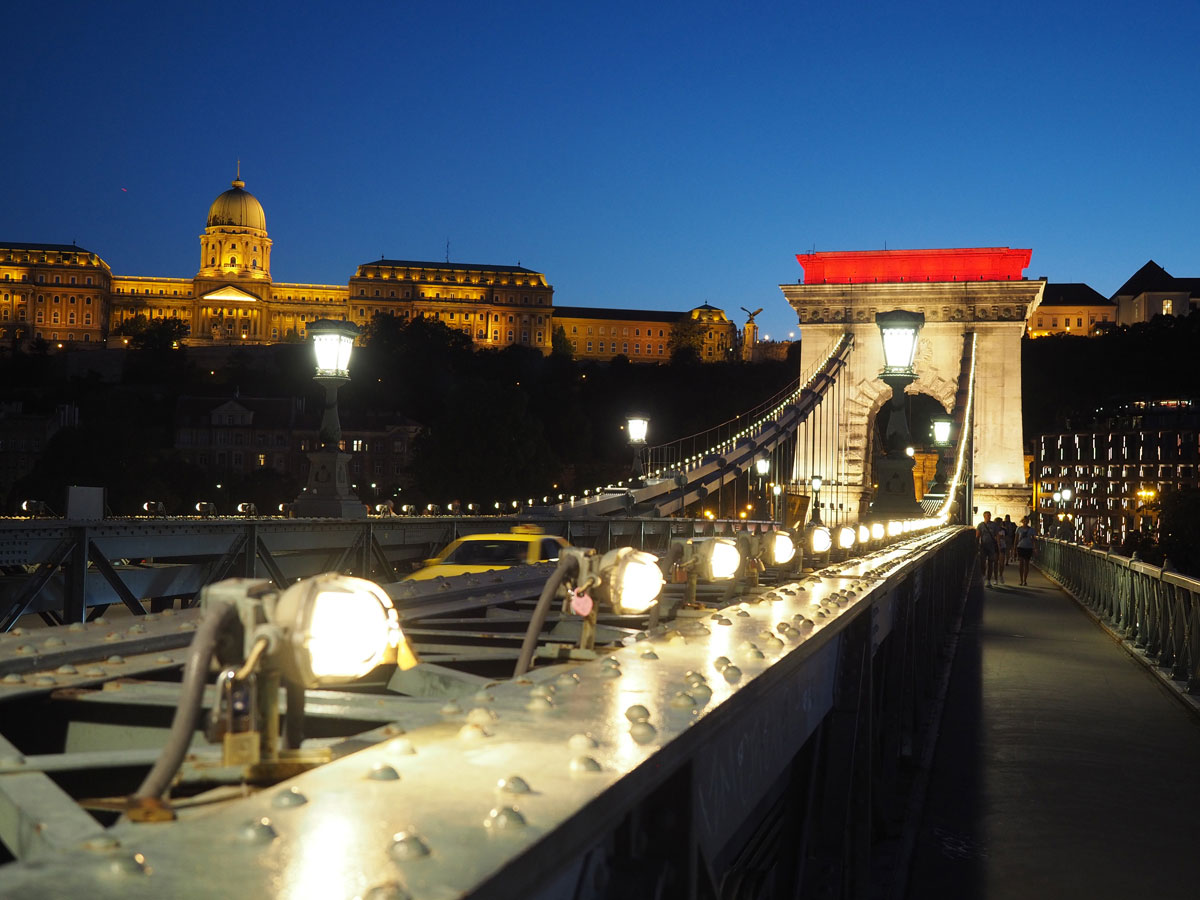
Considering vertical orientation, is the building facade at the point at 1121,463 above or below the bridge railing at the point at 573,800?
above

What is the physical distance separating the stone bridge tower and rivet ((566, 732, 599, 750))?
45.5 m

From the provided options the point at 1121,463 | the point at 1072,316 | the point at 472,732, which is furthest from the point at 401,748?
the point at 1072,316

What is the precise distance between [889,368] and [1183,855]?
30.0ft

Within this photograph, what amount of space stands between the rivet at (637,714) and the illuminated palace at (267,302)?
6754 inches

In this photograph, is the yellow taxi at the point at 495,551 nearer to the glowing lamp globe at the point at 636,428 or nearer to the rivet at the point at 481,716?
the rivet at the point at 481,716

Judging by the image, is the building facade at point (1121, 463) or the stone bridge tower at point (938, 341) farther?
the building facade at point (1121, 463)

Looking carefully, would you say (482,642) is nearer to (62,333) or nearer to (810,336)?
(810,336)

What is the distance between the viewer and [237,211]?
611 feet

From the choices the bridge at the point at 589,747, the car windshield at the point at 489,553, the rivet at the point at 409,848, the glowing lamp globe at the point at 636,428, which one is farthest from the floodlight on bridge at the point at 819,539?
the glowing lamp globe at the point at 636,428

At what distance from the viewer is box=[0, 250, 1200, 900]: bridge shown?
1412mm

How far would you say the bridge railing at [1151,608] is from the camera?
9875 mm

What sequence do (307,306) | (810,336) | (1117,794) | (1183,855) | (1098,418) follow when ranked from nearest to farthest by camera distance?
(1183,855), (1117,794), (810,336), (1098,418), (307,306)

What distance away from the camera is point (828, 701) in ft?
12.0

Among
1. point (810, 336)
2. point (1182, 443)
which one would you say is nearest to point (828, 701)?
point (810, 336)
